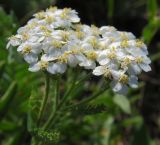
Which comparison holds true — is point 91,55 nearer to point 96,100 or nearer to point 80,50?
point 80,50

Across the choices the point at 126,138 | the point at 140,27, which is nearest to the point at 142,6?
the point at 140,27

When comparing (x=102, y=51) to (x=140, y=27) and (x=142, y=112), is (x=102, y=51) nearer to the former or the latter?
(x=142, y=112)

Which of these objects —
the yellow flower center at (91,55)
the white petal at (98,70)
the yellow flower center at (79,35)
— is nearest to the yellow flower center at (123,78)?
the white petal at (98,70)

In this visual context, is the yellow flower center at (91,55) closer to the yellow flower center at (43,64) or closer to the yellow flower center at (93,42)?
the yellow flower center at (93,42)

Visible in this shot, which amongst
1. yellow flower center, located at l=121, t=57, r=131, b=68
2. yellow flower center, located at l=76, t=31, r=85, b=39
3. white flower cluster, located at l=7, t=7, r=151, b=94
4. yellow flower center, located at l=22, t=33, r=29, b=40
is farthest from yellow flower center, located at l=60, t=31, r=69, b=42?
yellow flower center, located at l=121, t=57, r=131, b=68

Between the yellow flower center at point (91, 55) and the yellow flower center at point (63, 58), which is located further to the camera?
the yellow flower center at point (91, 55)

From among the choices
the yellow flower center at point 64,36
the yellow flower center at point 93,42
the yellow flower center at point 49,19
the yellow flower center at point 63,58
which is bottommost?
the yellow flower center at point 63,58
